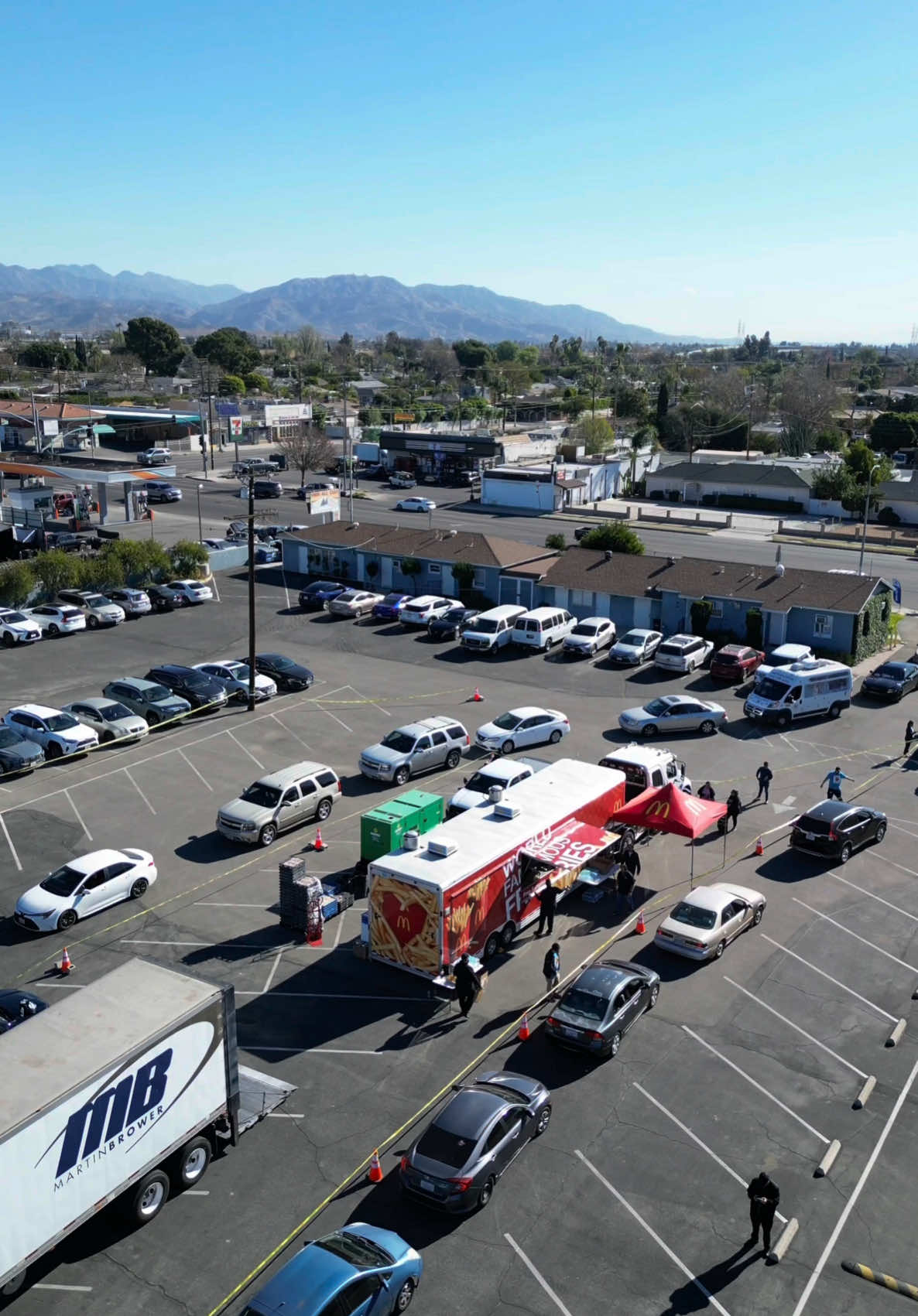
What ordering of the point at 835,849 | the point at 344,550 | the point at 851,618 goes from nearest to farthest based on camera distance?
the point at 835,849 → the point at 851,618 → the point at 344,550

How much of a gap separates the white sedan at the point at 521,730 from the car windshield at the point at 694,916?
38.6 ft

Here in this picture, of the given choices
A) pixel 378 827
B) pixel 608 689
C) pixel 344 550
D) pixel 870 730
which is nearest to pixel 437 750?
pixel 378 827

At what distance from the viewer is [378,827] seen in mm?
24016

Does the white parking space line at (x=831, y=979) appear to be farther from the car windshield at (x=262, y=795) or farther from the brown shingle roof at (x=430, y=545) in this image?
the brown shingle roof at (x=430, y=545)

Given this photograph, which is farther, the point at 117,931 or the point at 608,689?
the point at 608,689

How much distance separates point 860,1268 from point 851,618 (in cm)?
3311

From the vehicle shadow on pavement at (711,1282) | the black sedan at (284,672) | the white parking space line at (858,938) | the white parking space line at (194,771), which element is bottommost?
the vehicle shadow on pavement at (711,1282)

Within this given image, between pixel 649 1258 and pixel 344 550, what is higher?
pixel 344 550

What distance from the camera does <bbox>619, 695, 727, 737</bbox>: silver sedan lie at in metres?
35.3

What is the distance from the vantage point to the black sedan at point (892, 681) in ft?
128

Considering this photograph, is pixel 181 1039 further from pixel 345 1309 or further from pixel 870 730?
pixel 870 730

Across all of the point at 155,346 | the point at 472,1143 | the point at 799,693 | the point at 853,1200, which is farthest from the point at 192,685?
the point at 155,346

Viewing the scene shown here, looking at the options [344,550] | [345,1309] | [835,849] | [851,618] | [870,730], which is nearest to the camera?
[345,1309]

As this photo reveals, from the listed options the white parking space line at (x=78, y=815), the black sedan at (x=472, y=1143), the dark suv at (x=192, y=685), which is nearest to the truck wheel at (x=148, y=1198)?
the black sedan at (x=472, y=1143)
